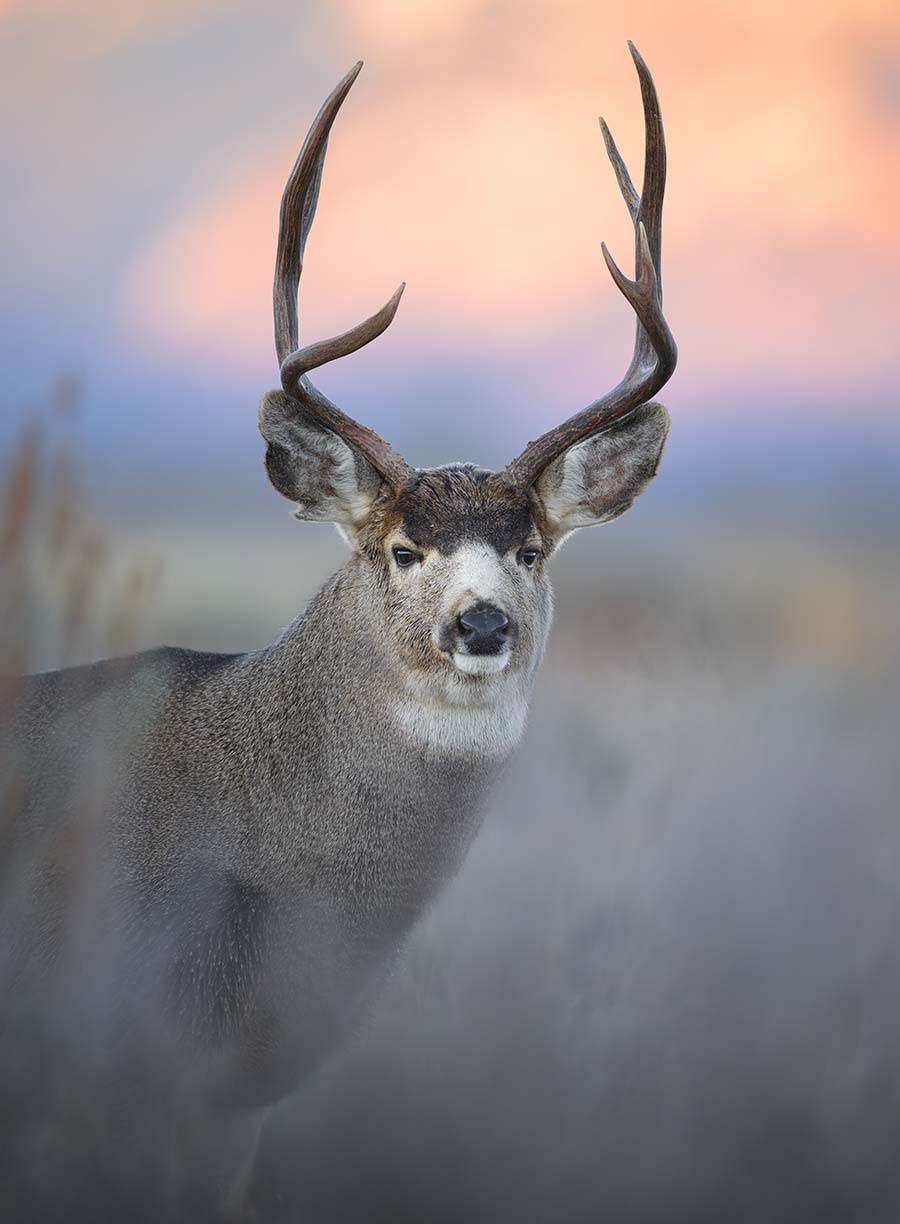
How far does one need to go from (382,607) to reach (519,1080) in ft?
8.00

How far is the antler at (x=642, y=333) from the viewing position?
4770 mm

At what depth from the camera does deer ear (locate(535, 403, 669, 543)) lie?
5074mm

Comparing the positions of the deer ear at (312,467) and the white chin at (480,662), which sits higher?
the deer ear at (312,467)

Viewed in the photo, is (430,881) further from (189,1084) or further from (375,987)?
(189,1084)

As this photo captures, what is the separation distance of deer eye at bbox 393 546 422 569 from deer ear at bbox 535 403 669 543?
0.65 meters

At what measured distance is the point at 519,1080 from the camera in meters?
5.88

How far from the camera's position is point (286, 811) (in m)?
4.72

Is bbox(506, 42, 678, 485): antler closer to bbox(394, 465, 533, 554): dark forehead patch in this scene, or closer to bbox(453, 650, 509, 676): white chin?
bbox(394, 465, 533, 554): dark forehead patch

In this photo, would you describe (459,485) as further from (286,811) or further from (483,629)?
(286,811)

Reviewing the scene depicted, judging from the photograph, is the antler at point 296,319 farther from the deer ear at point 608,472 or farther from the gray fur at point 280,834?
the deer ear at point 608,472

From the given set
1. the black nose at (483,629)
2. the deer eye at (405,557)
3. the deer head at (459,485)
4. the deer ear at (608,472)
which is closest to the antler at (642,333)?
the deer head at (459,485)

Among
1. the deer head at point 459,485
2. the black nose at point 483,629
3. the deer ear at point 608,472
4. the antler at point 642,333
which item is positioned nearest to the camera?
the black nose at point 483,629

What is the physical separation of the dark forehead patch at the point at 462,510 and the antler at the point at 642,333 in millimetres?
123

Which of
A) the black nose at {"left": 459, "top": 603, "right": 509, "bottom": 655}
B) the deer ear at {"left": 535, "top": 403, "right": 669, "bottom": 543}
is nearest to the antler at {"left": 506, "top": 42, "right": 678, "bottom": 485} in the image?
the deer ear at {"left": 535, "top": 403, "right": 669, "bottom": 543}
